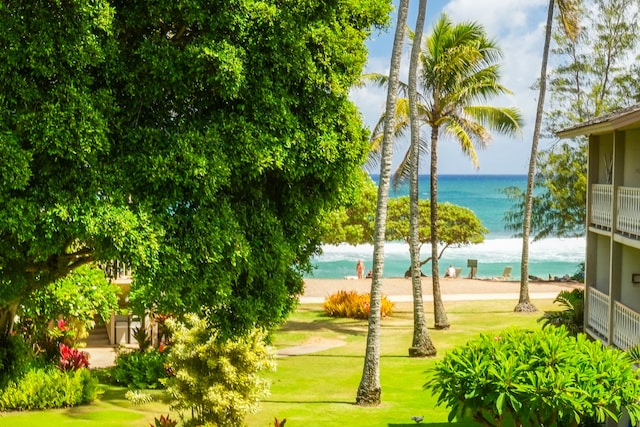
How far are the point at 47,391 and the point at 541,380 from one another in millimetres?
11740

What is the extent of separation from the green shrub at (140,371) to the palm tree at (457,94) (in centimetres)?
1161

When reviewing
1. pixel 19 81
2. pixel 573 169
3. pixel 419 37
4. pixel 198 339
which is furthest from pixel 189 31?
pixel 573 169

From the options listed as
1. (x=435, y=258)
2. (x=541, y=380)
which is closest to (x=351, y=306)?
(x=435, y=258)

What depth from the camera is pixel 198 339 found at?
17266 millimetres

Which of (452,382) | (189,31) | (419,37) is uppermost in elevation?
(419,37)

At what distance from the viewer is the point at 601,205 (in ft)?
70.6

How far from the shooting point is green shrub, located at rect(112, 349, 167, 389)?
74.8ft

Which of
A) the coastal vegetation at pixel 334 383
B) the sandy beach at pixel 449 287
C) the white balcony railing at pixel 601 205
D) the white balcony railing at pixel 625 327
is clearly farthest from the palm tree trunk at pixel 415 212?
the sandy beach at pixel 449 287

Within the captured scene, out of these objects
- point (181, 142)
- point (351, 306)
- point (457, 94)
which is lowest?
point (351, 306)

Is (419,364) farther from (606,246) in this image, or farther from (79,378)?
(79,378)

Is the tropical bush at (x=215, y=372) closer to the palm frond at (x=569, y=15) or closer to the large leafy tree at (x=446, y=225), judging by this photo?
the palm frond at (x=569, y=15)

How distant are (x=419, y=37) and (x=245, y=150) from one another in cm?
1387

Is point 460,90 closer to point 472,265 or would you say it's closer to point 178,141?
point 178,141

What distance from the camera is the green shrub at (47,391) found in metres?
20.3
